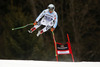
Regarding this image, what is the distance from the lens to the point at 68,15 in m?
5.37

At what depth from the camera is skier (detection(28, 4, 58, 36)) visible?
3998mm

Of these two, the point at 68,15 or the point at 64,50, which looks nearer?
the point at 64,50

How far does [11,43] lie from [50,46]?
1.43 meters

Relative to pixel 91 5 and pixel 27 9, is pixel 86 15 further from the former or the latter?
pixel 27 9

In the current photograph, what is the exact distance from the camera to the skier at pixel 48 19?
3998 millimetres

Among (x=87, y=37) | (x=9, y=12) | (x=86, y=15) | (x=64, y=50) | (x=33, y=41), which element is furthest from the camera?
(x=87, y=37)

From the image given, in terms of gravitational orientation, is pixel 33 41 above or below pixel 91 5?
below

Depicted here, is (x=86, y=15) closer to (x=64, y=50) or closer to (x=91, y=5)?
(x=91, y=5)

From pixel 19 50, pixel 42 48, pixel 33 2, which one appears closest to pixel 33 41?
pixel 42 48

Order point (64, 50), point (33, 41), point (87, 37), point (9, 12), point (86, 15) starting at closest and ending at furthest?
point (64, 50) → point (33, 41) → point (9, 12) → point (86, 15) → point (87, 37)

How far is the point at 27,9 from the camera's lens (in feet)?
16.9

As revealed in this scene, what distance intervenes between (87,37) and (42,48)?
6.56 ft

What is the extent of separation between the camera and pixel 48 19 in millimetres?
4082

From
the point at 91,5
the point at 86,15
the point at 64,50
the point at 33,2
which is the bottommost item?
the point at 64,50
